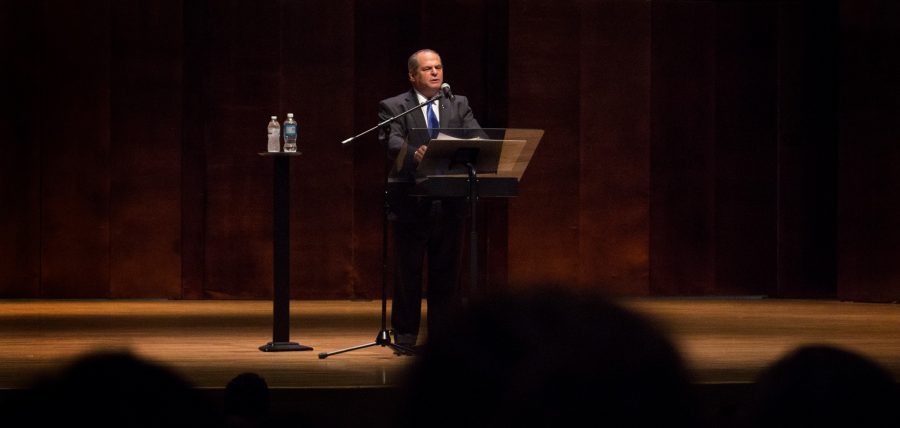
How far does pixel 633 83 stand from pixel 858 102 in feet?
4.67

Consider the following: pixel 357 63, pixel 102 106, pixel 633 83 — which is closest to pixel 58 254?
pixel 102 106

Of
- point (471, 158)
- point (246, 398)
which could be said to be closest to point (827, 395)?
point (246, 398)

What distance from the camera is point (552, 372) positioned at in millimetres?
754

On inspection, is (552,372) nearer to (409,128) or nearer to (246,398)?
(246,398)

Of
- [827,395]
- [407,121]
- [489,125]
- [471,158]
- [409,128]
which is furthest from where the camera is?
[489,125]

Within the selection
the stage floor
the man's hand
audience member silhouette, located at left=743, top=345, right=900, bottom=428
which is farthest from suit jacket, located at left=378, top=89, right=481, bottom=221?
audience member silhouette, located at left=743, top=345, right=900, bottom=428

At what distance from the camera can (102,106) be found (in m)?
7.37

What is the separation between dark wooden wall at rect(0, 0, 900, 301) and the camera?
7320 millimetres

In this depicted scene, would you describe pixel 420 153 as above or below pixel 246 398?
above

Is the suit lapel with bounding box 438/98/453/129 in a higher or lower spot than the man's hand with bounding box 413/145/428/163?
higher

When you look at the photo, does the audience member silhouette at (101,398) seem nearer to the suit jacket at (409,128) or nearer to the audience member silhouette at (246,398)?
the audience member silhouette at (246,398)

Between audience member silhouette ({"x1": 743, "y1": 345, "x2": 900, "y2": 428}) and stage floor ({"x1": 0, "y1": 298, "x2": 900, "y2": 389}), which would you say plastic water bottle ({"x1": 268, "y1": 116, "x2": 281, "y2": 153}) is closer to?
stage floor ({"x1": 0, "y1": 298, "x2": 900, "y2": 389})

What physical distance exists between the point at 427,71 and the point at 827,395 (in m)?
3.78

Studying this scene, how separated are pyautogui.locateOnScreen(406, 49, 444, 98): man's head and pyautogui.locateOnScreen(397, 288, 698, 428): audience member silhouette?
12.7ft
